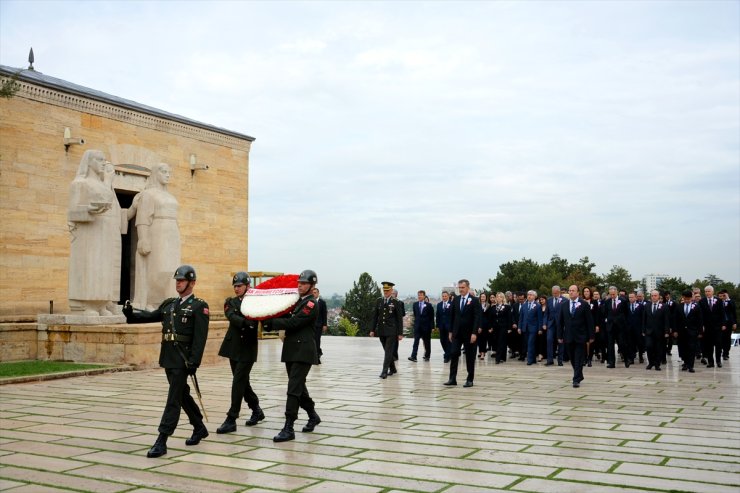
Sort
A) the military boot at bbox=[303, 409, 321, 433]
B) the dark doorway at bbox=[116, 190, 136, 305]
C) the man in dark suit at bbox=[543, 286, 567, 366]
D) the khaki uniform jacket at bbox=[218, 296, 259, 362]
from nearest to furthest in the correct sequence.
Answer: the military boot at bbox=[303, 409, 321, 433] < the khaki uniform jacket at bbox=[218, 296, 259, 362] < the man in dark suit at bbox=[543, 286, 567, 366] < the dark doorway at bbox=[116, 190, 136, 305]

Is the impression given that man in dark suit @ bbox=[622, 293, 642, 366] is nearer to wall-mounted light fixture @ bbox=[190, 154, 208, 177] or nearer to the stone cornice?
wall-mounted light fixture @ bbox=[190, 154, 208, 177]

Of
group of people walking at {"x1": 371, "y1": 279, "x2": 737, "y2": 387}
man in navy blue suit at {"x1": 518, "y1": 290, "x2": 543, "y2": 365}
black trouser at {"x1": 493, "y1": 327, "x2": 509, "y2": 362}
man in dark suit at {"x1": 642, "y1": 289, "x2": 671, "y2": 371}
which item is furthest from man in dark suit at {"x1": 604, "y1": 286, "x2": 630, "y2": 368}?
black trouser at {"x1": 493, "y1": 327, "x2": 509, "y2": 362}

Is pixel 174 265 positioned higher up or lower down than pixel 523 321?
higher up

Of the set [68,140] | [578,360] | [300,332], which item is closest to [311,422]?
[300,332]

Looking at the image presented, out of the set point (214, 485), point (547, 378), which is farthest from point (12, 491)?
point (547, 378)

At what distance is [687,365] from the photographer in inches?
580

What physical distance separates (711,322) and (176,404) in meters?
12.6

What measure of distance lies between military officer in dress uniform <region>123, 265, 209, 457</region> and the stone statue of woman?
8.54 metres

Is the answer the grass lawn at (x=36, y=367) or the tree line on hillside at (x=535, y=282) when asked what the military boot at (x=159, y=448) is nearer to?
the grass lawn at (x=36, y=367)

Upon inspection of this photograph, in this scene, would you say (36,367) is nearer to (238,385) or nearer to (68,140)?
(68,140)

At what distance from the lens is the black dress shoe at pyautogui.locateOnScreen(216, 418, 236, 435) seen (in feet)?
25.1

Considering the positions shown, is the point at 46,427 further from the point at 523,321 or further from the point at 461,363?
the point at 523,321

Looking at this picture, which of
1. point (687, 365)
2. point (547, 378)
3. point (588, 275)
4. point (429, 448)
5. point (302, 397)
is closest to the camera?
point (429, 448)

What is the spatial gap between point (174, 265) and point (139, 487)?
10.8 meters
